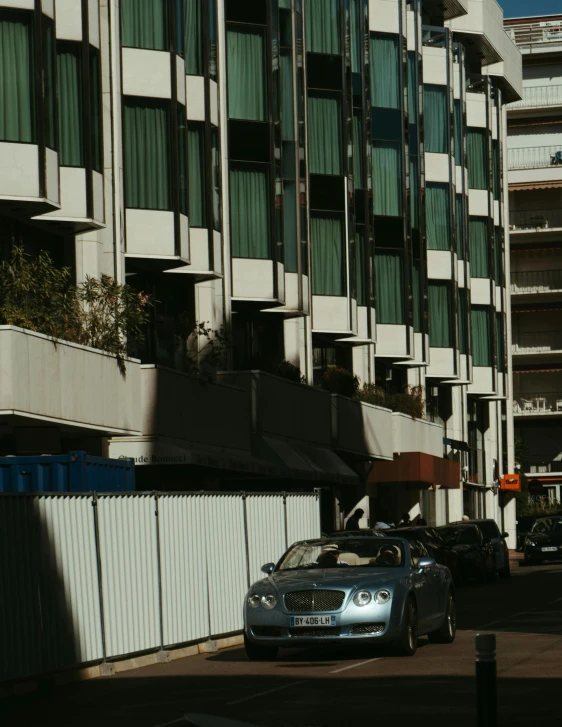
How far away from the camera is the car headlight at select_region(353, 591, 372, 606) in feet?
60.2

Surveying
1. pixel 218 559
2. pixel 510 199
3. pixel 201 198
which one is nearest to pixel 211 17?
pixel 201 198

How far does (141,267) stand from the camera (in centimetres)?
3397

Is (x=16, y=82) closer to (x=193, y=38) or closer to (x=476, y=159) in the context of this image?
(x=193, y=38)

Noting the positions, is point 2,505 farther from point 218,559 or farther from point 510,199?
point 510,199

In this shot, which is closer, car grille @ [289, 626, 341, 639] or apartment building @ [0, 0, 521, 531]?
car grille @ [289, 626, 341, 639]

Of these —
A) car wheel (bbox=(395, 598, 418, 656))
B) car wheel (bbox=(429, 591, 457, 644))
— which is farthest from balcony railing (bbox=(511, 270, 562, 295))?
car wheel (bbox=(395, 598, 418, 656))

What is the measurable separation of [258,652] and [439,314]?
132 feet

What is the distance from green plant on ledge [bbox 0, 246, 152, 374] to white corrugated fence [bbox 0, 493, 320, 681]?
4910 mm

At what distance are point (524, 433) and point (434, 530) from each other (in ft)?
199

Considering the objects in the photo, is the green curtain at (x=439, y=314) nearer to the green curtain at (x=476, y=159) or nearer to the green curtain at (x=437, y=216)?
the green curtain at (x=437, y=216)

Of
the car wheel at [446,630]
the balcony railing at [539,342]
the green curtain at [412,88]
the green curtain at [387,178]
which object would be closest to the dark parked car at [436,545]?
the car wheel at [446,630]

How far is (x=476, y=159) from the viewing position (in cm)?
6588

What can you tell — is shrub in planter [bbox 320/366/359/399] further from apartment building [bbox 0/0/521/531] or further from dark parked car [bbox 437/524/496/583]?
dark parked car [bbox 437/524/496/583]

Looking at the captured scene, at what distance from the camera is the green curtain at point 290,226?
130ft
